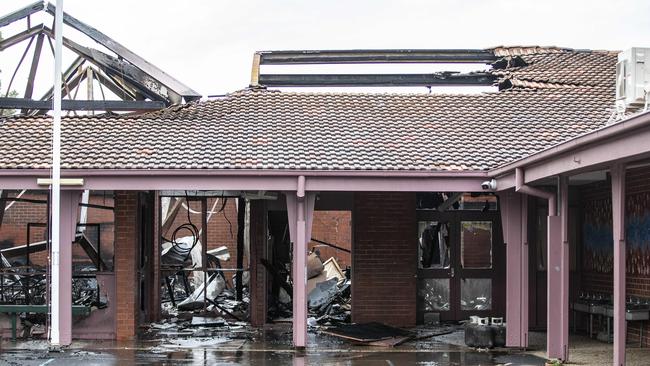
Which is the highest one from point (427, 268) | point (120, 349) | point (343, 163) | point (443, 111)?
point (443, 111)

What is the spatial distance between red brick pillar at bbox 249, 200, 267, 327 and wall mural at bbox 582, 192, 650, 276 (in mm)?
5796

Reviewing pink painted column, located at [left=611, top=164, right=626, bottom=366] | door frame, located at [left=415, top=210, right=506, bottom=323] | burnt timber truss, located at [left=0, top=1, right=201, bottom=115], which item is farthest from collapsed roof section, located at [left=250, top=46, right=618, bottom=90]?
pink painted column, located at [left=611, top=164, right=626, bottom=366]

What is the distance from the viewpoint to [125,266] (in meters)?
15.7

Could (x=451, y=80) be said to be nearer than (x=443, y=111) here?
No

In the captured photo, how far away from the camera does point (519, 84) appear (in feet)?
65.0

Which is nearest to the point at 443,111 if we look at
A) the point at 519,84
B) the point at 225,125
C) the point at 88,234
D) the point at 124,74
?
the point at 519,84

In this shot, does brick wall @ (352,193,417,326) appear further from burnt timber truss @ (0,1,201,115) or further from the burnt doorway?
burnt timber truss @ (0,1,201,115)

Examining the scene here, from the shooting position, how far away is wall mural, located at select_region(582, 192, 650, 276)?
13.6m

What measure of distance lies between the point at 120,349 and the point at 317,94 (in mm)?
7454

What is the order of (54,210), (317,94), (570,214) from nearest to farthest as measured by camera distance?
(54,210) → (570,214) → (317,94)

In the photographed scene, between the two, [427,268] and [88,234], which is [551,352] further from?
[88,234]

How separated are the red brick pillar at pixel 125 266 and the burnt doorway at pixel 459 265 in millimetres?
5253

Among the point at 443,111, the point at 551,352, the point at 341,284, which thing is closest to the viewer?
the point at 551,352

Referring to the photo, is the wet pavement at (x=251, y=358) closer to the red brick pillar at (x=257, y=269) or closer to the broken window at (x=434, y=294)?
the red brick pillar at (x=257, y=269)
